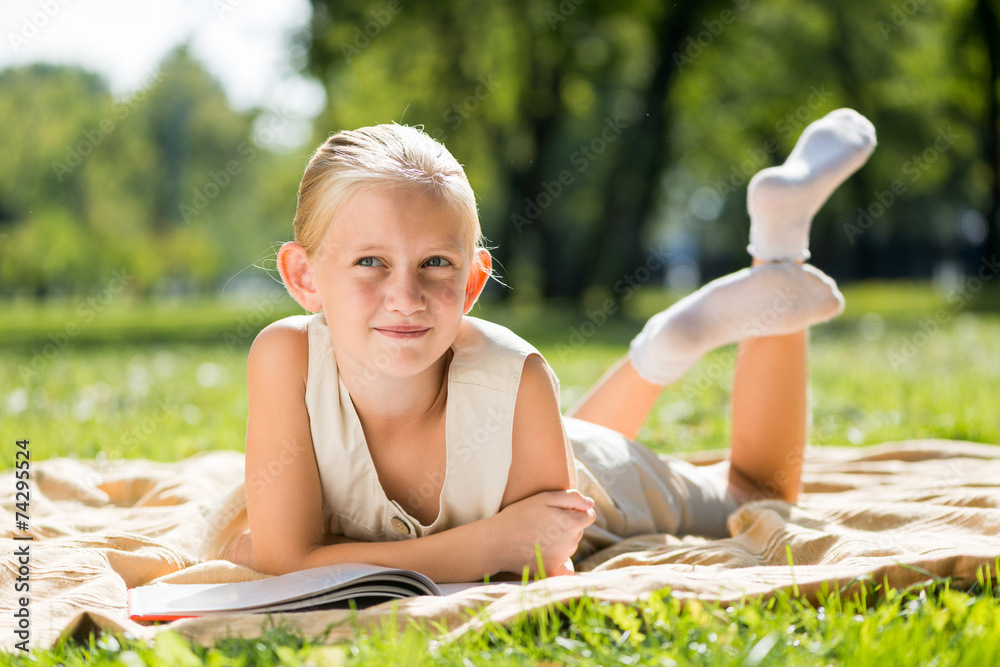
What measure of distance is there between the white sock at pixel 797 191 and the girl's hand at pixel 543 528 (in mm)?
1343

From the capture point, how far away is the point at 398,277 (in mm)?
1890

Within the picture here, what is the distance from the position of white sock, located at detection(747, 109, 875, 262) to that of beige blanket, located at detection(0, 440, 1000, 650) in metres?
0.85

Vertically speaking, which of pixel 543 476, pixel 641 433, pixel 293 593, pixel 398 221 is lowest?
pixel 641 433

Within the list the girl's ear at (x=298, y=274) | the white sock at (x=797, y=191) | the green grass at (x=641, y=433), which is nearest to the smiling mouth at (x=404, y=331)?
the girl's ear at (x=298, y=274)

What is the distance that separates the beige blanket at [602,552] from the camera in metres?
1.70

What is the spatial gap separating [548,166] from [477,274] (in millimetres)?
18050

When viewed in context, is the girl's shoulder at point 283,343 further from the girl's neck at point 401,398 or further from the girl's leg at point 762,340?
the girl's leg at point 762,340

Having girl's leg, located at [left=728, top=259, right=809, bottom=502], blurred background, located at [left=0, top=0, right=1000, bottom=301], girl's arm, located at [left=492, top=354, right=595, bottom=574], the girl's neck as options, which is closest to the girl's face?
the girl's neck

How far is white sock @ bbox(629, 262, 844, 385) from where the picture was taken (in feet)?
9.05

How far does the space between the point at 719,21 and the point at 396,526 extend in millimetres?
14478

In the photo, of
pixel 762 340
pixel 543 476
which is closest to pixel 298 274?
pixel 543 476

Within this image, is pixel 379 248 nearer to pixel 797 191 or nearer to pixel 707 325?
pixel 707 325

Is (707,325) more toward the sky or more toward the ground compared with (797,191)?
more toward the ground

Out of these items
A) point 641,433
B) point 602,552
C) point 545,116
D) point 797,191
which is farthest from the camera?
point 545,116
